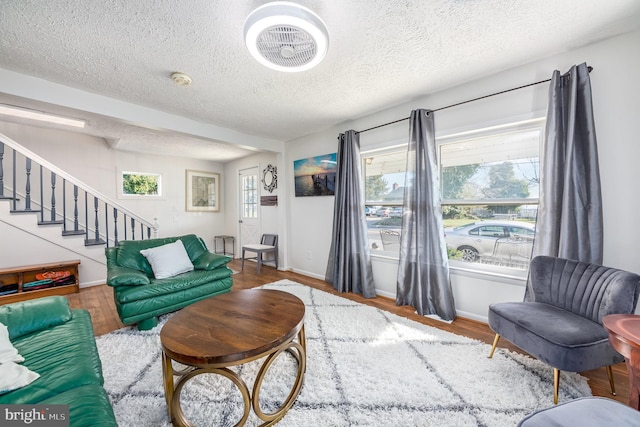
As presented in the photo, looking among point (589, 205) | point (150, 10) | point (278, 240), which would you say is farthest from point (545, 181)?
point (278, 240)

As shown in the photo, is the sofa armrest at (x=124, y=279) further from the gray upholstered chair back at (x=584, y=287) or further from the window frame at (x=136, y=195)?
the gray upholstered chair back at (x=584, y=287)

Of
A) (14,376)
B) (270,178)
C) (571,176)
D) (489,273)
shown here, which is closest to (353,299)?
(489,273)

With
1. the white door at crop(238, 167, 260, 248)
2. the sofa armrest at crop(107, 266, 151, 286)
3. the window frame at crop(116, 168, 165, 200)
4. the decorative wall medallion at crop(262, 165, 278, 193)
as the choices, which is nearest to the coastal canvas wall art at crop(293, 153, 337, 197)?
the decorative wall medallion at crop(262, 165, 278, 193)

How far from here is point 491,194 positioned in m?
2.45

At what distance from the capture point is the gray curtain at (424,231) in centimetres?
258

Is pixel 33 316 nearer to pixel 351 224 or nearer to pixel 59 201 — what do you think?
pixel 351 224

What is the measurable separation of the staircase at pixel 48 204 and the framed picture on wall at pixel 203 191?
4.53ft

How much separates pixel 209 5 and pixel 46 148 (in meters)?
4.40

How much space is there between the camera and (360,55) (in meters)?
1.98

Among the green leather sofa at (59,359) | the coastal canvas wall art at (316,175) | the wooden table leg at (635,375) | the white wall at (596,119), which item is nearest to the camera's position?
the green leather sofa at (59,359)

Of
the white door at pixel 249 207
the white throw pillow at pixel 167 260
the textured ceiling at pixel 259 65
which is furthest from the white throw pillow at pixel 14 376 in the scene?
the white door at pixel 249 207

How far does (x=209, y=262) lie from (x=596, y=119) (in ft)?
12.4

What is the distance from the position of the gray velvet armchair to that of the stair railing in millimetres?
4770

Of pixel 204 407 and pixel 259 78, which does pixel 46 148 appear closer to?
pixel 259 78
